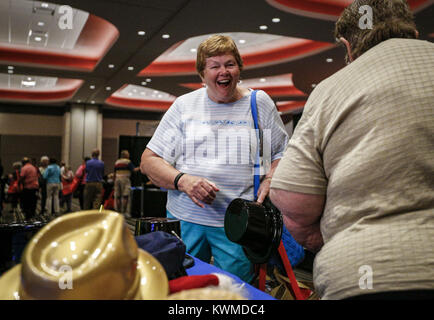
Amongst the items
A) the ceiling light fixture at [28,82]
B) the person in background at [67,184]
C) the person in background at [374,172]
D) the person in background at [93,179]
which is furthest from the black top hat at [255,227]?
the ceiling light fixture at [28,82]

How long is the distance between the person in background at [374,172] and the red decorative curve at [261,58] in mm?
6766

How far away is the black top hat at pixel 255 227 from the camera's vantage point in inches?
40.0

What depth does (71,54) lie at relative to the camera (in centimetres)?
880

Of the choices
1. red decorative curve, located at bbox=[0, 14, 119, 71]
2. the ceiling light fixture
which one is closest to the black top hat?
red decorative curve, located at bbox=[0, 14, 119, 71]

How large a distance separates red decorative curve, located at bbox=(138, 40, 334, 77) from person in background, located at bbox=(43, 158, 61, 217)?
3.02 metres

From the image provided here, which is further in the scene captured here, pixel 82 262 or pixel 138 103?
pixel 138 103

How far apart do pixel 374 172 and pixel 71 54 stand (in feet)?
30.3

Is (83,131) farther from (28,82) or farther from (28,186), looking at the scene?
(28,186)

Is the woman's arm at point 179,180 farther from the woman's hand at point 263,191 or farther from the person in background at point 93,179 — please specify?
the person in background at point 93,179

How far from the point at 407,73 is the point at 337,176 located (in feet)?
0.73

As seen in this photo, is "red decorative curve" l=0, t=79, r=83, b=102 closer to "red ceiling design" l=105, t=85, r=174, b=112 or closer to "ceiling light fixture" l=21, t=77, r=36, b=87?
"ceiling light fixture" l=21, t=77, r=36, b=87

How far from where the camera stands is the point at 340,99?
73cm

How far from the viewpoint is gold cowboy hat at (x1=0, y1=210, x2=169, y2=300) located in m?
0.39

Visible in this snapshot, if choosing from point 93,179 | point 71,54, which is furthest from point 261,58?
point 93,179
